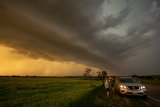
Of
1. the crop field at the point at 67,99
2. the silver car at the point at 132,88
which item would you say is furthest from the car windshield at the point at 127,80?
the crop field at the point at 67,99

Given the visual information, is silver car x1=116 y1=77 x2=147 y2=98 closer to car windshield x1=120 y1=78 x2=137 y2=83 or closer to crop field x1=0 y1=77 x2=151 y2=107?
car windshield x1=120 y1=78 x2=137 y2=83

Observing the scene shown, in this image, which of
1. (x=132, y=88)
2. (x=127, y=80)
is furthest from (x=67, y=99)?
(x=127, y=80)

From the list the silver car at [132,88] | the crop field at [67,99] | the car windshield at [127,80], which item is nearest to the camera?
the crop field at [67,99]

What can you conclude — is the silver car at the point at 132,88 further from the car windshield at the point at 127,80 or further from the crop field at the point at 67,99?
the crop field at the point at 67,99

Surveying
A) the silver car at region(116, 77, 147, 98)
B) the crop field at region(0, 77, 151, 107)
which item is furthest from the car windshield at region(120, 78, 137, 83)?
the crop field at region(0, 77, 151, 107)

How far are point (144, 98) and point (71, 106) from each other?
1076 cm

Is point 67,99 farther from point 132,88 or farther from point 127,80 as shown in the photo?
point 127,80

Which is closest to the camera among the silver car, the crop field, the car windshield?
the crop field

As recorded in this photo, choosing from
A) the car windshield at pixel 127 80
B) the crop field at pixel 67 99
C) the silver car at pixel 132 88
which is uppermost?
the car windshield at pixel 127 80

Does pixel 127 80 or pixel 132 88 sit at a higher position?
pixel 127 80

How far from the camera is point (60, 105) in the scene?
1259cm

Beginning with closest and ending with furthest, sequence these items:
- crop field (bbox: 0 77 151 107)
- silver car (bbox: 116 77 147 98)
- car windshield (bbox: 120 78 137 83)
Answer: crop field (bbox: 0 77 151 107)
silver car (bbox: 116 77 147 98)
car windshield (bbox: 120 78 137 83)

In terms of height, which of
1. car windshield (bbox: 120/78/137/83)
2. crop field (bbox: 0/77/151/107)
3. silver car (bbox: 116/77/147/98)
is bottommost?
crop field (bbox: 0/77/151/107)

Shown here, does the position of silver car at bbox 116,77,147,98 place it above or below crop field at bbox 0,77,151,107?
above
